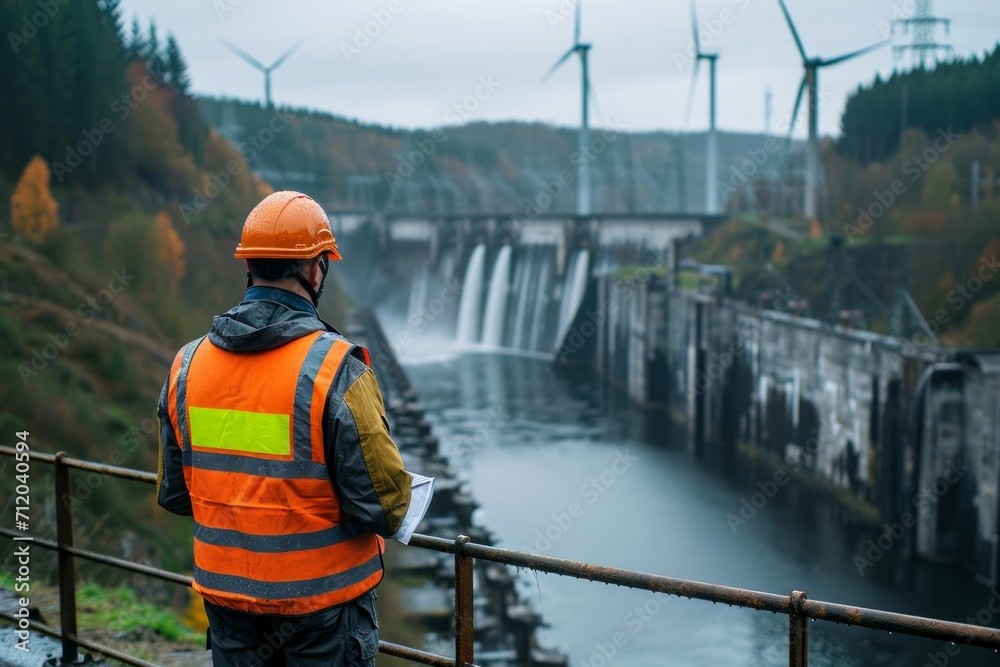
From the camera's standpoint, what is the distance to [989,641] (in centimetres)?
261

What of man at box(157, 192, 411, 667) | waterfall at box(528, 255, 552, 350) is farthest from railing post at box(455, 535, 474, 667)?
waterfall at box(528, 255, 552, 350)

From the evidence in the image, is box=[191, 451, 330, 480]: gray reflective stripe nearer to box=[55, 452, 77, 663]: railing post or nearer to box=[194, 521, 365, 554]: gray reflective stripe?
box=[194, 521, 365, 554]: gray reflective stripe

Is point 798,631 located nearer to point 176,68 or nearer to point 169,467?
point 169,467

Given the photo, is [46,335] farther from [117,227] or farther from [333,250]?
[333,250]

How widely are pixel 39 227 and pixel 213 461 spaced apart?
28.8 m

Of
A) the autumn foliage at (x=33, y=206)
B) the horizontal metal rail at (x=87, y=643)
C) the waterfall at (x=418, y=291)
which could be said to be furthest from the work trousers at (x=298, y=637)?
the waterfall at (x=418, y=291)

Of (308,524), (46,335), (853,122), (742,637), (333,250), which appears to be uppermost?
(853,122)

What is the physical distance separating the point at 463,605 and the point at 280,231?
5.25ft

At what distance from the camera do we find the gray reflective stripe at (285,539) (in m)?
2.79

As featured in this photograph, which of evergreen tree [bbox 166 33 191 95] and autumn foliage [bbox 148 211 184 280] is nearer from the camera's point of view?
autumn foliage [bbox 148 211 184 280]

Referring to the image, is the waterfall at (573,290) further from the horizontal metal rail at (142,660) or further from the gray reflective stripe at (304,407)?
the gray reflective stripe at (304,407)

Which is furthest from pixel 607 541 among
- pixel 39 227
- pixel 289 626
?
pixel 289 626

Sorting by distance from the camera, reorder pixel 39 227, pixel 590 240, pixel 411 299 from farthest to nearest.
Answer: pixel 411 299 < pixel 590 240 < pixel 39 227

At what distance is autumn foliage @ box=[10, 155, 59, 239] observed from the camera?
28250 millimetres
